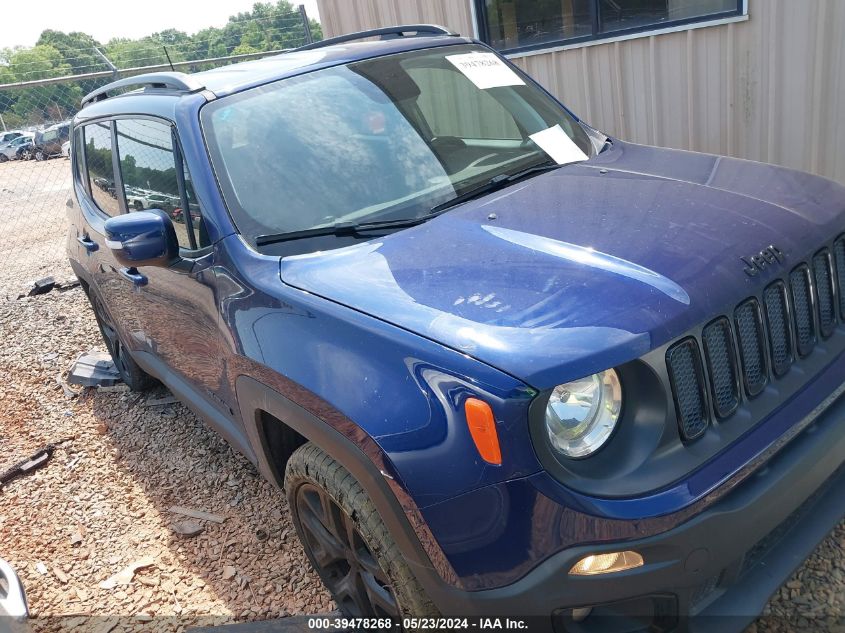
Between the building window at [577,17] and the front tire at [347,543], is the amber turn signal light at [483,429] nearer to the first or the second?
the front tire at [347,543]

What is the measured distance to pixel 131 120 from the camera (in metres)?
3.23

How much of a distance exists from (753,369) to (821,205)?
0.74 m

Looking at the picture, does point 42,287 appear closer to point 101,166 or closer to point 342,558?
point 101,166

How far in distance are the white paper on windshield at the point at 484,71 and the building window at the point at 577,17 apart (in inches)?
82.0

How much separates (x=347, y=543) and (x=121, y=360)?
304 centimetres

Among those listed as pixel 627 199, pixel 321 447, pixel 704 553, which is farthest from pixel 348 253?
pixel 704 553

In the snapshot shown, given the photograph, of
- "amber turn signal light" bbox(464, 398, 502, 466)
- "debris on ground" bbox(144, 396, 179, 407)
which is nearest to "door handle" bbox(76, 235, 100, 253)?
"debris on ground" bbox(144, 396, 179, 407)

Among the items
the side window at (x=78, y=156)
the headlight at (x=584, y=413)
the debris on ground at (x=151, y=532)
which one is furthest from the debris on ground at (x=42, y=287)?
the headlight at (x=584, y=413)

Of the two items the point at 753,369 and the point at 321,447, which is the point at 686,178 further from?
the point at 321,447

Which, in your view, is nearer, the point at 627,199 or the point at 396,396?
the point at 396,396

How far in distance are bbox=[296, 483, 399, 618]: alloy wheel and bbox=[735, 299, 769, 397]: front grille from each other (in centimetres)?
112

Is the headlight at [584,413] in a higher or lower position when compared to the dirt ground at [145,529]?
higher

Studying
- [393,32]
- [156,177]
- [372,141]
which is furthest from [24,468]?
[393,32]

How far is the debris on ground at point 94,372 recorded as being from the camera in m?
4.87
